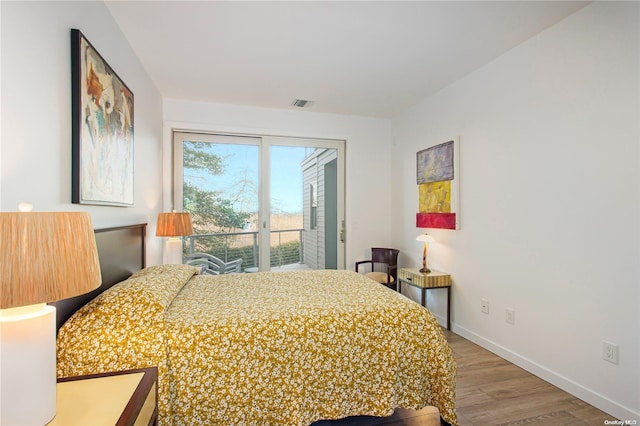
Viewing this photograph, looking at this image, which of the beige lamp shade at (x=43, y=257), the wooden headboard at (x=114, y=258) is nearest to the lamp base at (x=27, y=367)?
the beige lamp shade at (x=43, y=257)

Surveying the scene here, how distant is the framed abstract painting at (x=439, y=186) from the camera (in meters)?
3.21

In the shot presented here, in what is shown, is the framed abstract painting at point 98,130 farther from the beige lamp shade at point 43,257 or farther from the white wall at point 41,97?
the beige lamp shade at point 43,257

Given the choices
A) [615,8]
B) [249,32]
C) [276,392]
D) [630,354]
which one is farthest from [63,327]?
[615,8]

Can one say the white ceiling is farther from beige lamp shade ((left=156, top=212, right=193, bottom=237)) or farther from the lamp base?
the lamp base

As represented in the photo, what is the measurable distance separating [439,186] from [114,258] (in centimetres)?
312

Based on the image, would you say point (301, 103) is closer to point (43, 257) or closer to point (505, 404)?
point (43, 257)

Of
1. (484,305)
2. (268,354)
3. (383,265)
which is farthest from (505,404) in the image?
(383,265)

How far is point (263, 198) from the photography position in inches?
161

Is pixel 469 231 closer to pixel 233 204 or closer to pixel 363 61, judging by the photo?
pixel 363 61

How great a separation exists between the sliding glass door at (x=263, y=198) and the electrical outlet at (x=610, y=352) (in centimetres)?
286

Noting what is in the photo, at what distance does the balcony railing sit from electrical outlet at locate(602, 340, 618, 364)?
10.5 feet

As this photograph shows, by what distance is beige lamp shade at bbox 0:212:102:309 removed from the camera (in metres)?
0.74

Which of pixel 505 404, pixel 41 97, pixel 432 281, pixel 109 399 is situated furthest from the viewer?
pixel 432 281

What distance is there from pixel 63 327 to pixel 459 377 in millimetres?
2565
